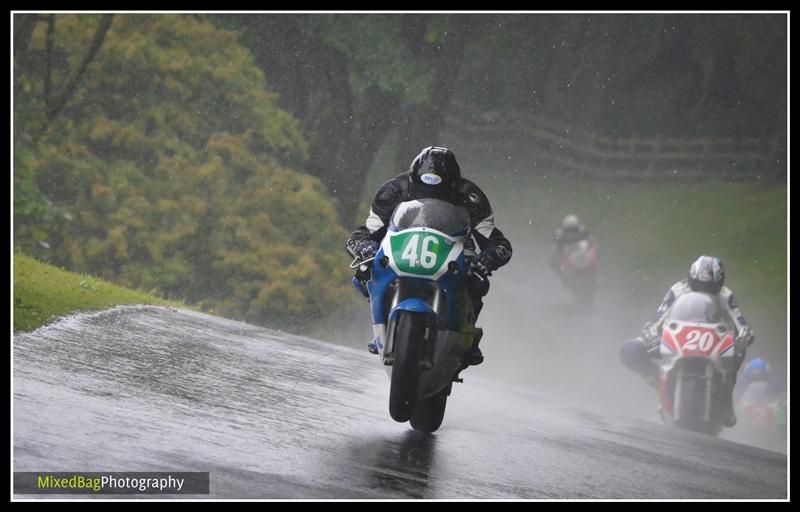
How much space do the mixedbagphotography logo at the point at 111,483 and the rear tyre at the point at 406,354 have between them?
6.97 feet

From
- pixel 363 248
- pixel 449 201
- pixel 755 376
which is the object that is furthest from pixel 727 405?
pixel 363 248

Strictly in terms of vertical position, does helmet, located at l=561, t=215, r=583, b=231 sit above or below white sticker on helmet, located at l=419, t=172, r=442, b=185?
above

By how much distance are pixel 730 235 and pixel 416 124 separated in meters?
12.6

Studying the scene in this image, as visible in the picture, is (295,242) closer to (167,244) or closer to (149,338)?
(167,244)

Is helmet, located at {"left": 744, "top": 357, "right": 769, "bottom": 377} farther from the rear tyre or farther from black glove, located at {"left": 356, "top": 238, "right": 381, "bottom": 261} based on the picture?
the rear tyre

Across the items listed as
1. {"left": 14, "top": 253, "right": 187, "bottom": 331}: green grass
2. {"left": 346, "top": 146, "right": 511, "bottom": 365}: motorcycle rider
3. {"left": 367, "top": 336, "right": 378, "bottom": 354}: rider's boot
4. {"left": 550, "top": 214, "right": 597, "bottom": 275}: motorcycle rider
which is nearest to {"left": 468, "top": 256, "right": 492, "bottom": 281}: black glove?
{"left": 346, "top": 146, "right": 511, "bottom": 365}: motorcycle rider

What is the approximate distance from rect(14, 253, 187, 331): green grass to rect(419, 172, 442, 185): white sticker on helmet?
3409 millimetres

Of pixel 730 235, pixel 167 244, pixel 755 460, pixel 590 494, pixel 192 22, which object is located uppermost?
pixel 730 235

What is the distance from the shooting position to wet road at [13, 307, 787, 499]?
7082 millimetres

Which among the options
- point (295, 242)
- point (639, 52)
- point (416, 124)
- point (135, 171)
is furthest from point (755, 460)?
point (639, 52)

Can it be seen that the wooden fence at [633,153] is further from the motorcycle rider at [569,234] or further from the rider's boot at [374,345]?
the rider's boot at [374,345]

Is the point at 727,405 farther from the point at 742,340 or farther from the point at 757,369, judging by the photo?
the point at 757,369

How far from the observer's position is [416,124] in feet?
98.6

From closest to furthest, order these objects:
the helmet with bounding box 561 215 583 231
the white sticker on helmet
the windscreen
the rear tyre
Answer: the rear tyre, the windscreen, the white sticker on helmet, the helmet with bounding box 561 215 583 231
